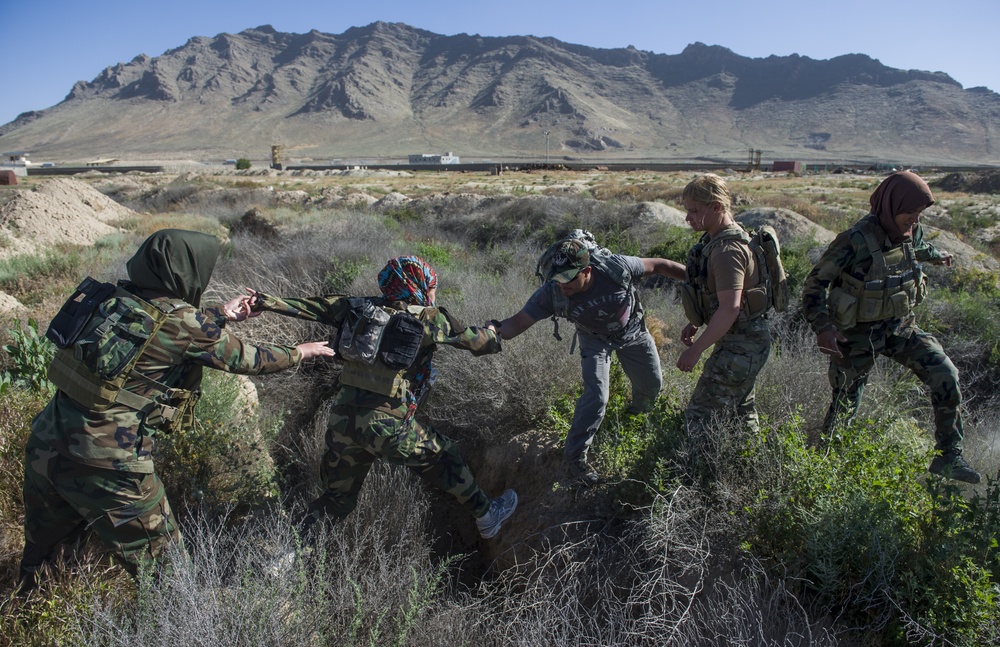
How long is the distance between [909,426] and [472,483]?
8.10ft

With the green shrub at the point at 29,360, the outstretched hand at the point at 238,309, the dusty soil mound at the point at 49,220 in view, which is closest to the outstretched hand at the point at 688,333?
the outstretched hand at the point at 238,309

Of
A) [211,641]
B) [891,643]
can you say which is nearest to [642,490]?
[891,643]

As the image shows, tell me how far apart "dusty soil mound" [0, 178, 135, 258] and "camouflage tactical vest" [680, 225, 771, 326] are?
10865 mm

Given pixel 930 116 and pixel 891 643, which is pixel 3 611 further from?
pixel 930 116

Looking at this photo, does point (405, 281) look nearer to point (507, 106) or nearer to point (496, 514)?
point (496, 514)

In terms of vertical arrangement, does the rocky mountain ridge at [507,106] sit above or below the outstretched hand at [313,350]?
above

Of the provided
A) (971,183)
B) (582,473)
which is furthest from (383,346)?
(971,183)

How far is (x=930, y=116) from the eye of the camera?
11012 cm

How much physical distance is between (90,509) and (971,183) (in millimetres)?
35064

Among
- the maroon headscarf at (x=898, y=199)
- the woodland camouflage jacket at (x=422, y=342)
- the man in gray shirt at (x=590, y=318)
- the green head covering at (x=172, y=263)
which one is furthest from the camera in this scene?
the man in gray shirt at (x=590, y=318)

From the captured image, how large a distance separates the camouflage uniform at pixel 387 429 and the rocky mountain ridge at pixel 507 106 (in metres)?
95.4

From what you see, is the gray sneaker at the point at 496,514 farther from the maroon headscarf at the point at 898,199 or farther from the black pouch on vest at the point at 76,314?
the maroon headscarf at the point at 898,199

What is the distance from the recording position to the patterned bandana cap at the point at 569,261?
3.02m

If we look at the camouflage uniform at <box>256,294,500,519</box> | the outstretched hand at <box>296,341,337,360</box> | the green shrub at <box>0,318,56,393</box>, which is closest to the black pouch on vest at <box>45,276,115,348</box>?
the camouflage uniform at <box>256,294,500,519</box>
